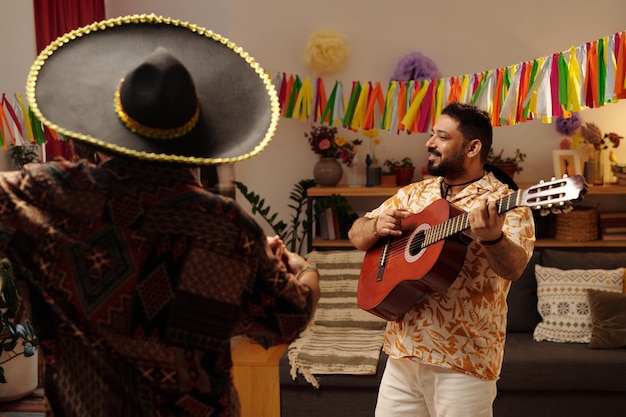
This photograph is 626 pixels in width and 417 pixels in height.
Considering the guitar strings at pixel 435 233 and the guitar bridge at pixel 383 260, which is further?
the guitar bridge at pixel 383 260

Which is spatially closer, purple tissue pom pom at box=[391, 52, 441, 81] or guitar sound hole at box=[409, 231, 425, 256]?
guitar sound hole at box=[409, 231, 425, 256]

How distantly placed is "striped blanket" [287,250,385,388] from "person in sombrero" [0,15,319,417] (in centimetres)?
235

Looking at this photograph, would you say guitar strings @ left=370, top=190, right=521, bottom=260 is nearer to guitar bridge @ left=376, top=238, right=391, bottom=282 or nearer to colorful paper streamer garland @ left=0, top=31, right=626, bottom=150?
guitar bridge @ left=376, top=238, right=391, bottom=282

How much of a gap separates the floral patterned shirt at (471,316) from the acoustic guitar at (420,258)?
2.4 inches

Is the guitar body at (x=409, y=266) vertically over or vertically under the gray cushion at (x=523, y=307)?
over

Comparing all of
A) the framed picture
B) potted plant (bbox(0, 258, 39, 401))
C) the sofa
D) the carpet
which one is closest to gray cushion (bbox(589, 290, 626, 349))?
the sofa

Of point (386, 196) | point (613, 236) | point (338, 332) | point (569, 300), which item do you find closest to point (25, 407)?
point (338, 332)

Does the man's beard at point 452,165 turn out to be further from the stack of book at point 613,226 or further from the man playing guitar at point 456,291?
the stack of book at point 613,226

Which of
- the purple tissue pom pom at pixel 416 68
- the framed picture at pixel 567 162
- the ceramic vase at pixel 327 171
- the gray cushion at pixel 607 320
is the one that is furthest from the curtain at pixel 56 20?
the gray cushion at pixel 607 320

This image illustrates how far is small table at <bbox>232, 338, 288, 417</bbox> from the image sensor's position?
3.60m

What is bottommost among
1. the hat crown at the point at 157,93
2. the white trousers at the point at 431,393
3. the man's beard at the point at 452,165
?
the white trousers at the point at 431,393

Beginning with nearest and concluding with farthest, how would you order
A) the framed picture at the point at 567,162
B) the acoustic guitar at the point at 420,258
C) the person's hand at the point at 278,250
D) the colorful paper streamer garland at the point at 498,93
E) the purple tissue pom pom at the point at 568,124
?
the person's hand at the point at 278,250 < the acoustic guitar at the point at 420,258 < the colorful paper streamer garland at the point at 498,93 < the framed picture at the point at 567,162 < the purple tissue pom pom at the point at 568,124

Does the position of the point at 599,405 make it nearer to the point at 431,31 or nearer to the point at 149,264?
the point at 431,31

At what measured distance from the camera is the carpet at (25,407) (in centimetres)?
380
